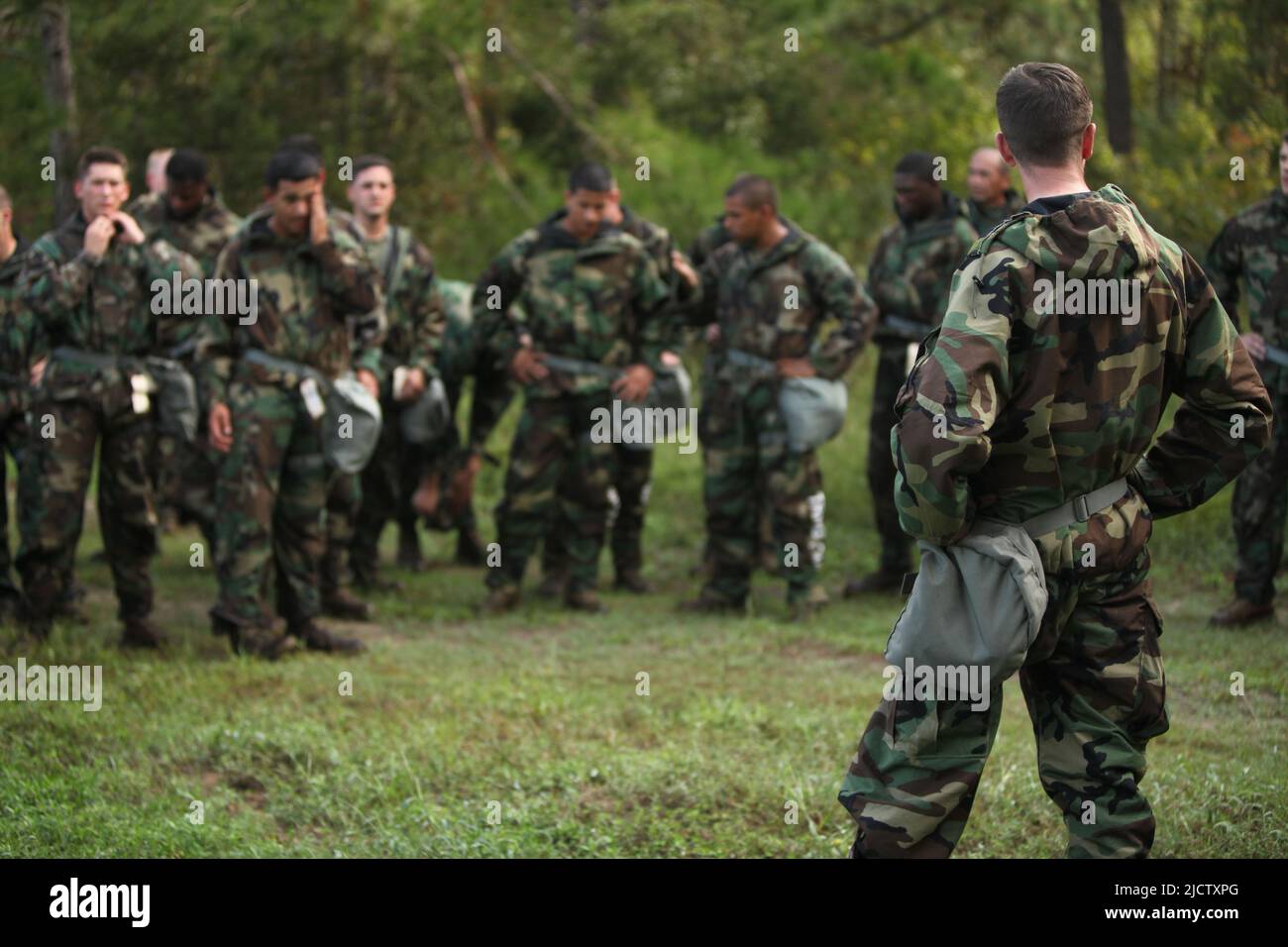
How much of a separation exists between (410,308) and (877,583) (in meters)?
3.35

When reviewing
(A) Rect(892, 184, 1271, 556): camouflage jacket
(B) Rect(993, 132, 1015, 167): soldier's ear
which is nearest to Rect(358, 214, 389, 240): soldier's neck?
(B) Rect(993, 132, 1015, 167): soldier's ear

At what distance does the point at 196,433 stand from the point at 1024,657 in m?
6.01

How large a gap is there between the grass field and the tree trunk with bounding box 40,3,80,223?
316 cm

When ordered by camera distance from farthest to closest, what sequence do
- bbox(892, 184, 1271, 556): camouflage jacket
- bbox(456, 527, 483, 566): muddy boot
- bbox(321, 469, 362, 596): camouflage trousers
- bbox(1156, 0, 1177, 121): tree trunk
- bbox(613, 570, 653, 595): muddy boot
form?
bbox(1156, 0, 1177, 121): tree trunk, bbox(456, 527, 483, 566): muddy boot, bbox(613, 570, 653, 595): muddy boot, bbox(321, 469, 362, 596): camouflage trousers, bbox(892, 184, 1271, 556): camouflage jacket

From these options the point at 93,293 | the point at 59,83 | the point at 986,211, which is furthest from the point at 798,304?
the point at 59,83

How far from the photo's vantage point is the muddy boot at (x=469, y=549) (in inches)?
452

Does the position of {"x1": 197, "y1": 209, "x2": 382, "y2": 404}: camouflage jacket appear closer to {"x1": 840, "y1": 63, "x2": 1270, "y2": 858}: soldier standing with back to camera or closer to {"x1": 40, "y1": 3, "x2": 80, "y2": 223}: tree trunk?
{"x1": 40, "y1": 3, "x2": 80, "y2": 223}: tree trunk

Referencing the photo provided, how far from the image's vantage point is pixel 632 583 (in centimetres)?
1071

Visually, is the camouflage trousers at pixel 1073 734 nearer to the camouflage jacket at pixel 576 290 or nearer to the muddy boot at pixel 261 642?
the muddy boot at pixel 261 642

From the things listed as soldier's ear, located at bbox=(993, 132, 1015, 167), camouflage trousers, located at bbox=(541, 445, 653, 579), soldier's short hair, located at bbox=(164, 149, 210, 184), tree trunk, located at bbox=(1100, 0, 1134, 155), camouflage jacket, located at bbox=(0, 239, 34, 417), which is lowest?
camouflage trousers, located at bbox=(541, 445, 653, 579)

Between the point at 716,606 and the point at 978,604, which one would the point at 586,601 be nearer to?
the point at 716,606

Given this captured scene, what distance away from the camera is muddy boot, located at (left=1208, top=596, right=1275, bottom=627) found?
8.41 meters

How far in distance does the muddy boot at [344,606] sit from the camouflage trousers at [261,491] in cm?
112

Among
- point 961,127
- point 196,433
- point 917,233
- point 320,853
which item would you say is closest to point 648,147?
point 961,127
